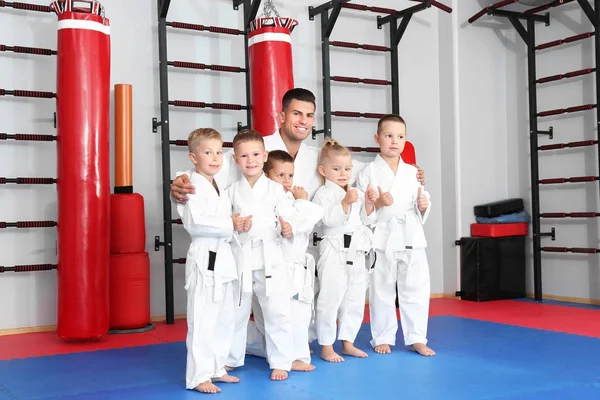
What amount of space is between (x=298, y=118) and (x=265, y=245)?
2.65ft

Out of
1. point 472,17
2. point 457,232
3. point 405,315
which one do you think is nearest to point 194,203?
point 405,315

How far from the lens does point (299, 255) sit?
3639 millimetres

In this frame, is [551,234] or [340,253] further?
[551,234]

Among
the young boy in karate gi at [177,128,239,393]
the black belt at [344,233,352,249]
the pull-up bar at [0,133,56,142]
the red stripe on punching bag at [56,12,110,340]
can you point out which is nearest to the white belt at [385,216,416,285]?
the black belt at [344,233,352,249]

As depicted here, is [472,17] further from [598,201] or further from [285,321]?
[285,321]

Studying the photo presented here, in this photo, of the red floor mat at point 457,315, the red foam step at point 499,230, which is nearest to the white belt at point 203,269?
the red floor mat at point 457,315

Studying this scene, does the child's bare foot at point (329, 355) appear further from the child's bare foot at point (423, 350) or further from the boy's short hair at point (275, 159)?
the boy's short hair at point (275, 159)

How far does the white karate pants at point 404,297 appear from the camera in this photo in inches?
156

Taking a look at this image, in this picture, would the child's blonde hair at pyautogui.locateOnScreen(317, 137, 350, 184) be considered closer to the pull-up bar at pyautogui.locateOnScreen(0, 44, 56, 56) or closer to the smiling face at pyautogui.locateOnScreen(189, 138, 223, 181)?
the smiling face at pyautogui.locateOnScreen(189, 138, 223, 181)

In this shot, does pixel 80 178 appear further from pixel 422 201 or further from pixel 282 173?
pixel 422 201

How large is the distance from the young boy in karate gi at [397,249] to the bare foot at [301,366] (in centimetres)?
57

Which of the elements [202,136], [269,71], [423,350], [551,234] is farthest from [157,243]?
[551,234]

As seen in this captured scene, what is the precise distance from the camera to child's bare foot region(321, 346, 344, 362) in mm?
3752

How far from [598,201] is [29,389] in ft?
15.5
